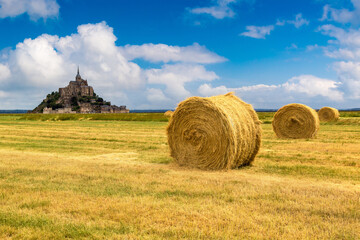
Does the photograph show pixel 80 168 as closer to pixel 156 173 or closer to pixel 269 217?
pixel 156 173

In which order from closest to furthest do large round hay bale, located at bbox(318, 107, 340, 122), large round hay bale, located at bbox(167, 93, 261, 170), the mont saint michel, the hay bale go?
large round hay bale, located at bbox(167, 93, 261, 170)
the hay bale
large round hay bale, located at bbox(318, 107, 340, 122)
the mont saint michel

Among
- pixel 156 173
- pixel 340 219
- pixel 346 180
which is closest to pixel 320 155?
pixel 346 180

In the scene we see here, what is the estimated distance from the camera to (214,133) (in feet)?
31.9

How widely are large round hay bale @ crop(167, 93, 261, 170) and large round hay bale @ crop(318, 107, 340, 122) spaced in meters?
26.2

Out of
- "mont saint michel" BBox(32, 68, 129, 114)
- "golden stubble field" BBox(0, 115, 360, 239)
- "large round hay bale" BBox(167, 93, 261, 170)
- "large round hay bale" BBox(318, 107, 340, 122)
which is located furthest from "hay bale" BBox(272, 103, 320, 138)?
"mont saint michel" BBox(32, 68, 129, 114)

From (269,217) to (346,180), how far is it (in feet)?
12.4

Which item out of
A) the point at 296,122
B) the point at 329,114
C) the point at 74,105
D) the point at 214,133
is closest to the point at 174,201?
the point at 214,133

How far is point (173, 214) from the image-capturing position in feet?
16.9

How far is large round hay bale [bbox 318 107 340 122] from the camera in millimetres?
33572

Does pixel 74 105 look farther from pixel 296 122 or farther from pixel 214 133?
pixel 214 133

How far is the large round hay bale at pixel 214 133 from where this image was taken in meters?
9.45

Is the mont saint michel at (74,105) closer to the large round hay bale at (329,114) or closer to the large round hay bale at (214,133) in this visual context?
the large round hay bale at (329,114)

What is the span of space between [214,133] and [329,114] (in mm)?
28230

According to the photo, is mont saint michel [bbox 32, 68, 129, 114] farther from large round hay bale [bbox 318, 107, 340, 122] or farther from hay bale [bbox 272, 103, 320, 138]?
hay bale [bbox 272, 103, 320, 138]
